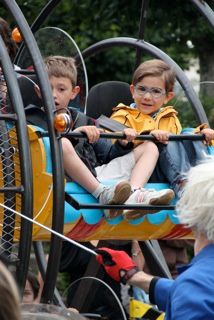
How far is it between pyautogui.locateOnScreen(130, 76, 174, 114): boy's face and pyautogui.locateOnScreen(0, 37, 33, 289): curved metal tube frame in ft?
4.93

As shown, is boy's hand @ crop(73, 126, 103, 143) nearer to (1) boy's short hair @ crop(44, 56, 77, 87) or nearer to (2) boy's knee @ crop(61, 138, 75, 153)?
(2) boy's knee @ crop(61, 138, 75, 153)

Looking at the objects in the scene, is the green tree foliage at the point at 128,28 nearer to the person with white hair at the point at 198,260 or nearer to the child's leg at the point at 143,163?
the child's leg at the point at 143,163

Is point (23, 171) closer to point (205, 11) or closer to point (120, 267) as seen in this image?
point (120, 267)

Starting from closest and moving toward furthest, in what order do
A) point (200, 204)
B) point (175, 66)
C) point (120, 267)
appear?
point (200, 204), point (120, 267), point (175, 66)

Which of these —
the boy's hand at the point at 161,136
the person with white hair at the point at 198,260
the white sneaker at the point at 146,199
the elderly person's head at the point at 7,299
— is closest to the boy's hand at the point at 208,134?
the boy's hand at the point at 161,136

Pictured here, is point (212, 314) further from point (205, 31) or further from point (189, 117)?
point (205, 31)

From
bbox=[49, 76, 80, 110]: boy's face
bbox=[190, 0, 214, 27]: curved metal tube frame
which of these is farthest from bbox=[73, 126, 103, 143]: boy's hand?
bbox=[190, 0, 214, 27]: curved metal tube frame

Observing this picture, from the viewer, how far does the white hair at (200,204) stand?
3.24m

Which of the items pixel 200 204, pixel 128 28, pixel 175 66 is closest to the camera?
pixel 200 204

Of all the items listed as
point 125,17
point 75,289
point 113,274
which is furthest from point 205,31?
point 113,274

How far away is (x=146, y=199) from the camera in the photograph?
519cm

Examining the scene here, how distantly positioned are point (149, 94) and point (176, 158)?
541mm

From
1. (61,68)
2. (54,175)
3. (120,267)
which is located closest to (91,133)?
(54,175)

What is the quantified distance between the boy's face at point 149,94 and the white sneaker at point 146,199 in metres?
1.00
